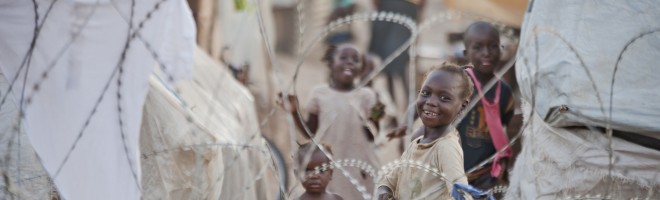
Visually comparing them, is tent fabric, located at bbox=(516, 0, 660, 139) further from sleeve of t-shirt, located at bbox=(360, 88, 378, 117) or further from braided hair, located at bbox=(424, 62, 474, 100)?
sleeve of t-shirt, located at bbox=(360, 88, 378, 117)

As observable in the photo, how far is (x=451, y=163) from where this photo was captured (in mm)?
4047

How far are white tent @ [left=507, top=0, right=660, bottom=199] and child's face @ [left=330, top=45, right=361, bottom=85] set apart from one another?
4.51 feet

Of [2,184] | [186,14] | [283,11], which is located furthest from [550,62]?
[283,11]

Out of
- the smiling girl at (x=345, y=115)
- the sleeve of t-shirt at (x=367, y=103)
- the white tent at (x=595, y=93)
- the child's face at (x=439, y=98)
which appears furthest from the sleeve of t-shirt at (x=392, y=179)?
the sleeve of t-shirt at (x=367, y=103)

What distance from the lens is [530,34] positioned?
466 cm

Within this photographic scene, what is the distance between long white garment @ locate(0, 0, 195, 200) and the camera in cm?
447

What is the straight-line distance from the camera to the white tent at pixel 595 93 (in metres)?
4.41

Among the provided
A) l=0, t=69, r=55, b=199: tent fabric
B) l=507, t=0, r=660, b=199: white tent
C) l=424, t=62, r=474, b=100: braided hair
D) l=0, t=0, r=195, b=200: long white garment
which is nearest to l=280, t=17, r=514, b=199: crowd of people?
l=424, t=62, r=474, b=100: braided hair

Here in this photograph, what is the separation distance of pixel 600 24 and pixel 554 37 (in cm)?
17

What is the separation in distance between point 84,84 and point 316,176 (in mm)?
966

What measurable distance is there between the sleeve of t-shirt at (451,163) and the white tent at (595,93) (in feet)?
1.45

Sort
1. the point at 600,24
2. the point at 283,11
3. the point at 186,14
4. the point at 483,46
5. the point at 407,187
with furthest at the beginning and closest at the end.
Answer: the point at 283,11 → the point at 483,46 → the point at 186,14 → the point at 600,24 → the point at 407,187

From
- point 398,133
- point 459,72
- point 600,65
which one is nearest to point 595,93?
point 600,65

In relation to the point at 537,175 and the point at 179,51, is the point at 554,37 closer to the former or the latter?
the point at 537,175
